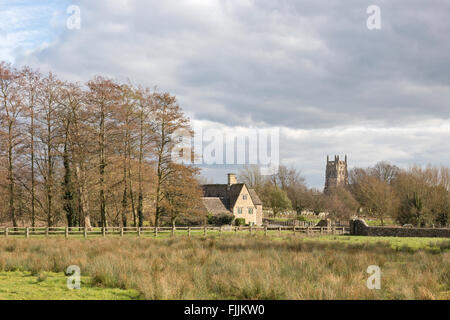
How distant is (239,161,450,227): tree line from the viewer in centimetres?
5190

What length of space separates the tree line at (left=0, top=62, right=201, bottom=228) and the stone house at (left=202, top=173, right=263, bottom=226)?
20.3m

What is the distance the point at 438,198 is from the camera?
5284 cm

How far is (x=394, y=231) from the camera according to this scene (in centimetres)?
4131

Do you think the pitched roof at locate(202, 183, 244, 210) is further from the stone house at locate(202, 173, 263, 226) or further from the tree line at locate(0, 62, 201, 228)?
the tree line at locate(0, 62, 201, 228)

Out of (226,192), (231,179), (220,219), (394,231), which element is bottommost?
(220,219)

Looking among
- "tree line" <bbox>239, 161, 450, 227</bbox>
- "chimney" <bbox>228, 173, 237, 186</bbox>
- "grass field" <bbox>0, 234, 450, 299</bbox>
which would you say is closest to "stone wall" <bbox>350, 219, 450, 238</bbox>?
"tree line" <bbox>239, 161, 450, 227</bbox>

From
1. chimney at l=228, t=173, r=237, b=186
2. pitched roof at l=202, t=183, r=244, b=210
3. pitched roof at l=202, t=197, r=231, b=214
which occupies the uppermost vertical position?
chimney at l=228, t=173, r=237, b=186

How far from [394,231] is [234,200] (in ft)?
88.3

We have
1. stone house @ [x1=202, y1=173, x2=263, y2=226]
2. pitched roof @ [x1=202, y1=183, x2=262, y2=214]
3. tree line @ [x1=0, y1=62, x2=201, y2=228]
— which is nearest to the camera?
tree line @ [x1=0, y1=62, x2=201, y2=228]

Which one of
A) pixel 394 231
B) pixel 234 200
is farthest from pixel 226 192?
pixel 394 231

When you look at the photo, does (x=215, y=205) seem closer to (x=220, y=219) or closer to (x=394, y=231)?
(x=220, y=219)

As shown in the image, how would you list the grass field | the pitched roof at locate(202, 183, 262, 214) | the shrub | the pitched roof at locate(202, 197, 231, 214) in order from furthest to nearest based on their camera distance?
the pitched roof at locate(202, 183, 262, 214) → the pitched roof at locate(202, 197, 231, 214) → the shrub → the grass field

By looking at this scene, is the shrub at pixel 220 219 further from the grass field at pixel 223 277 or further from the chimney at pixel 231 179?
the grass field at pixel 223 277
